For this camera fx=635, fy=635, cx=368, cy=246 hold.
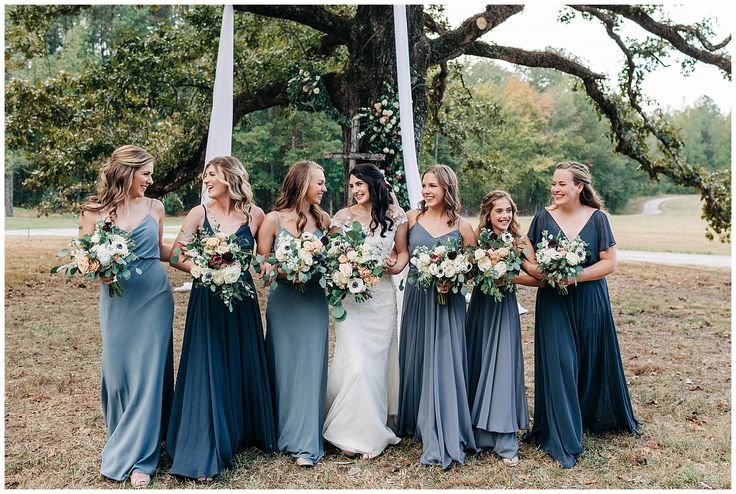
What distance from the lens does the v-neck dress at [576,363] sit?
4902mm

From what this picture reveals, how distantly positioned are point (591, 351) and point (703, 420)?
159 cm

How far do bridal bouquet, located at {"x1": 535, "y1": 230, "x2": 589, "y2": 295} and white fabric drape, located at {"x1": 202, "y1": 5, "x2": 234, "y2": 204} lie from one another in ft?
10.7

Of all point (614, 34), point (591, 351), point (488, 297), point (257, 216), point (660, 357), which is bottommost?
point (660, 357)

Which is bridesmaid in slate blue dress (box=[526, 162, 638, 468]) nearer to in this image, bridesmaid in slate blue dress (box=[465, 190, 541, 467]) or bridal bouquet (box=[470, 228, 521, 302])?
bridesmaid in slate blue dress (box=[465, 190, 541, 467])

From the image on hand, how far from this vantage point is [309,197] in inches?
190

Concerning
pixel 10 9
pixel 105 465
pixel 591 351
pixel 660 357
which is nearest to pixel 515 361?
pixel 591 351

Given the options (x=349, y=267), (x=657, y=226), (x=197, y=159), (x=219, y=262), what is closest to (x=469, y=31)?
(x=197, y=159)

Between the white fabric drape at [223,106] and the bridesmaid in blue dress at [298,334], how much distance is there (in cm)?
182

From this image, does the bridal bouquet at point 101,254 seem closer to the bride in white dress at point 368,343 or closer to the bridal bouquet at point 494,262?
the bride in white dress at point 368,343

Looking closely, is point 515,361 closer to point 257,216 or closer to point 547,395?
point 547,395

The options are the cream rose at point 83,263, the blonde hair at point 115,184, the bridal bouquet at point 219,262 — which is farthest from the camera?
the blonde hair at point 115,184

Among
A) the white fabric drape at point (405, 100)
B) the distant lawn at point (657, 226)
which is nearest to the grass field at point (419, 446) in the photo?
the white fabric drape at point (405, 100)

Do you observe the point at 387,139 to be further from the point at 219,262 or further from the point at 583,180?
the point at 219,262

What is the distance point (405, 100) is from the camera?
23.7ft
